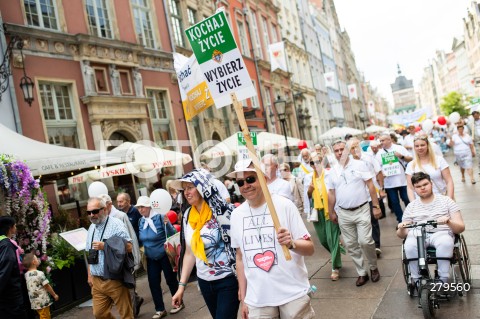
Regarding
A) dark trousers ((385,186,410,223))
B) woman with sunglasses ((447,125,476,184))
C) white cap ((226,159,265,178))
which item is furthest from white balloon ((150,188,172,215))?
woman with sunglasses ((447,125,476,184))

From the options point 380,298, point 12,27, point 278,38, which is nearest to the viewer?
point 380,298

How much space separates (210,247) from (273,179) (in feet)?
9.73

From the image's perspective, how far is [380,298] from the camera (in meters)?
4.99

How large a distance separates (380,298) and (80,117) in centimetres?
1081

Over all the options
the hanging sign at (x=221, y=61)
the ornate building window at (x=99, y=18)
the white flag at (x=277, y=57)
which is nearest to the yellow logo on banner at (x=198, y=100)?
the hanging sign at (x=221, y=61)

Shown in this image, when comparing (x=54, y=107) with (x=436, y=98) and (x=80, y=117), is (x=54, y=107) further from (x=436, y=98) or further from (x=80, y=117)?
(x=436, y=98)

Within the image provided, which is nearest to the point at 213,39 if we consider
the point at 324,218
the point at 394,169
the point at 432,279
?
the point at 432,279

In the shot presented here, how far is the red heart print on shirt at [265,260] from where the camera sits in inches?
119

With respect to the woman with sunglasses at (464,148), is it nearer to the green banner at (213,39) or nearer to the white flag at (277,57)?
the green banner at (213,39)

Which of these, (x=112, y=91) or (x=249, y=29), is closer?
(x=112, y=91)

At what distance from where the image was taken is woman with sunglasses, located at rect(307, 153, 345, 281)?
6.15 meters

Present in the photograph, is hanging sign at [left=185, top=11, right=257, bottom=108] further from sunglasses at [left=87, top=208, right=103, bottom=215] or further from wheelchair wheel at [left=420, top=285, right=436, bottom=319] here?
wheelchair wheel at [left=420, top=285, right=436, bottom=319]

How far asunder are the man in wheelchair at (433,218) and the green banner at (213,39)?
243 cm

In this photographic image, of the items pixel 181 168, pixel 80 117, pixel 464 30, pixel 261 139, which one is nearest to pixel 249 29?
pixel 261 139
